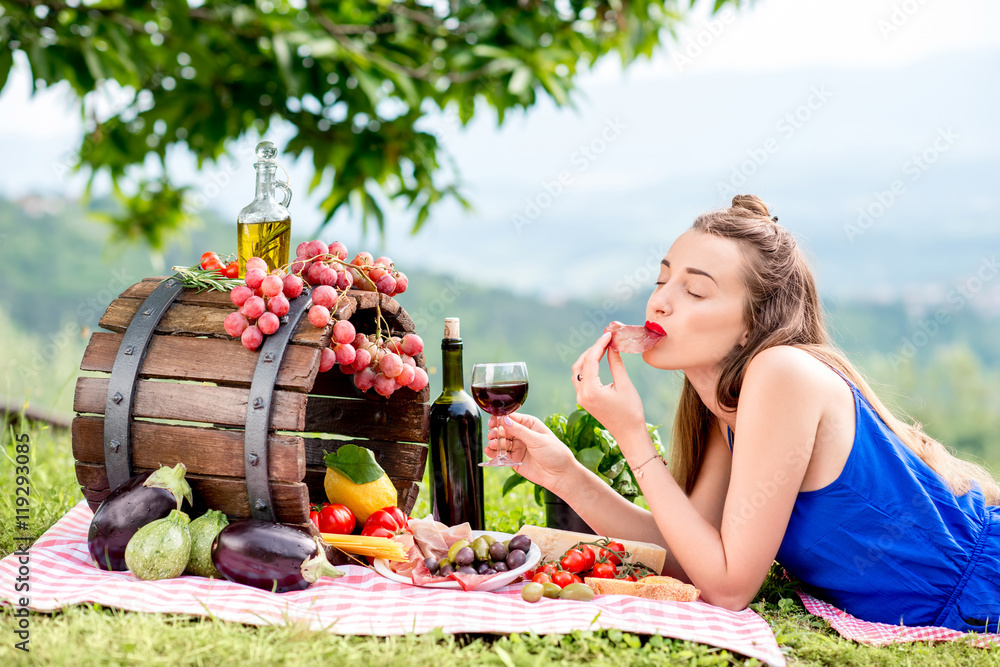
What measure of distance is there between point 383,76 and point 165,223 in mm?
1991

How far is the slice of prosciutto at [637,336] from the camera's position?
246 centimetres

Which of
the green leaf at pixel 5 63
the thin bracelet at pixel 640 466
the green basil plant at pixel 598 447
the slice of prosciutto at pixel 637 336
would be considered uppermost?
the green leaf at pixel 5 63

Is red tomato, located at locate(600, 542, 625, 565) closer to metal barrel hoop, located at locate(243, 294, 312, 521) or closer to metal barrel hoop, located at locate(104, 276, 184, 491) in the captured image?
metal barrel hoop, located at locate(243, 294, 312, 521)

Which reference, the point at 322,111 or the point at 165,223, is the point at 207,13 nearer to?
the point at 322,111

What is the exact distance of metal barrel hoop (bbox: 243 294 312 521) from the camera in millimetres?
2248

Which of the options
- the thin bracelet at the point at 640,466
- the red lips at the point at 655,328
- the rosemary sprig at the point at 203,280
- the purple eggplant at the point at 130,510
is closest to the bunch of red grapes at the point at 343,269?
the rosemary sprig at the point at 203,280

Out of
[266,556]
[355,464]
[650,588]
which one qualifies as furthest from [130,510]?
[650,588]

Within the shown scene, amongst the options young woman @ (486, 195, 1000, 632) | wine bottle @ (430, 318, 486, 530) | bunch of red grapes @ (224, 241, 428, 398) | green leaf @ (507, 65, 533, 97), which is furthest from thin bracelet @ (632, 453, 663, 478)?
green leaf @ (507, 65, 533, 97)

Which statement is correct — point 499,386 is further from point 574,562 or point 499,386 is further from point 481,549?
point 574,562

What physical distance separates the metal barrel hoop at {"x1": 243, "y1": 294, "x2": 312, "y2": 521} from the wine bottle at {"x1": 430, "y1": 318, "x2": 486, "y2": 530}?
0.74m

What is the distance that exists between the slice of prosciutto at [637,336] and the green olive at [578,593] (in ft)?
2.45

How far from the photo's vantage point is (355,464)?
2771 mm

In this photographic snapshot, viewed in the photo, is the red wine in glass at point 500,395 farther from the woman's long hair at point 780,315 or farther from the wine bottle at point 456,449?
the woman's long hair at point 780,315

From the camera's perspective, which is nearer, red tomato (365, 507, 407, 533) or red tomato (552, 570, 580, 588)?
red tomato (552, 570, 580, 588)
